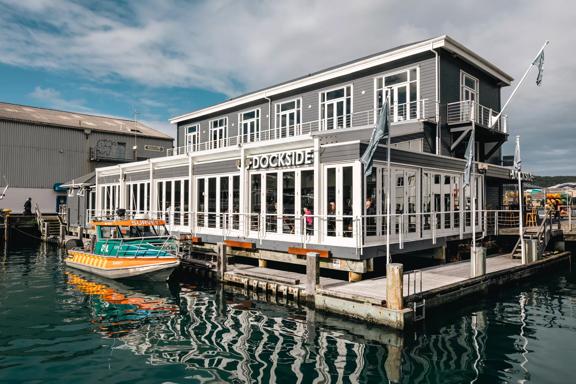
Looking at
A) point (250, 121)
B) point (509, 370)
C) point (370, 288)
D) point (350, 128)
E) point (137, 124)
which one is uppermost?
point (137, 124)

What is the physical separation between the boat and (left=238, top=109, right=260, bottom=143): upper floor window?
12.6 m

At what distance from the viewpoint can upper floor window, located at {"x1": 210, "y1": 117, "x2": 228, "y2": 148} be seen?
32.5 metres

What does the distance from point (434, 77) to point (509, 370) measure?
15384 millimetres

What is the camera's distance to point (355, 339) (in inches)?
396

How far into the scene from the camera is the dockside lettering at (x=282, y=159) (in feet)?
52.2

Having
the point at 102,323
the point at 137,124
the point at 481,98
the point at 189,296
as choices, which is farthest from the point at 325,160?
the point at 137,124

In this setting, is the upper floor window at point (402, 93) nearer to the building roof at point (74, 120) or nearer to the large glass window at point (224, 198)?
the large glass window at point (224, 198)

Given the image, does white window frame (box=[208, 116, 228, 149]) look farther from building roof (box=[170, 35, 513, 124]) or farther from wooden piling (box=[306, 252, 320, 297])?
wooden piling (box=[306, 252, 320, 297])

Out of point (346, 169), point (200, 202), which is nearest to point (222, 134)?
point (200, 202)

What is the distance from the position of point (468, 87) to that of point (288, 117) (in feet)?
36.3

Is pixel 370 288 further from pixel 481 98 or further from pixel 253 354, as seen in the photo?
pixel 481 98

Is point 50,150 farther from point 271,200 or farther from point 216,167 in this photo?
point 271,200

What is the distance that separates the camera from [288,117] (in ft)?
89.6

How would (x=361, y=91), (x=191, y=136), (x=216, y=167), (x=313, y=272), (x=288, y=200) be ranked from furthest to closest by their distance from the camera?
(x=191, y=136) → (x=361, y=91) → (x=216, y=167) → (x=288, y=200) → (x=313, y=272)
